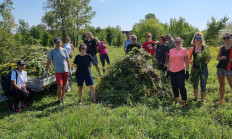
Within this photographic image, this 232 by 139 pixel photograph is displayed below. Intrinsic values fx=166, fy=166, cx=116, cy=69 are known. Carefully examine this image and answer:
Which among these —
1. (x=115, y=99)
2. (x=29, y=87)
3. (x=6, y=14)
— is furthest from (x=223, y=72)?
(x=6, y=14)

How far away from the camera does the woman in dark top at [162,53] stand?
5.82m

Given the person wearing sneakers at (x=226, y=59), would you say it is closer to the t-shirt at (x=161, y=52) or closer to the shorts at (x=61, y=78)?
the t-shirt at (x=161, y=52)

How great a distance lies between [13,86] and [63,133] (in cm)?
259

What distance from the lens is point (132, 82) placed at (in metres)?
5.38

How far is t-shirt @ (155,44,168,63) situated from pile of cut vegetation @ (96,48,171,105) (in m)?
0.21

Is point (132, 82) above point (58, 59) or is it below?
below

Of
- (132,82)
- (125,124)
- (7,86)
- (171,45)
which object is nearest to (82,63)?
(132,82)

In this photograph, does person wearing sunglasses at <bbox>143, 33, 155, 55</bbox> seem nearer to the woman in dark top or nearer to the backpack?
the woman in dark top

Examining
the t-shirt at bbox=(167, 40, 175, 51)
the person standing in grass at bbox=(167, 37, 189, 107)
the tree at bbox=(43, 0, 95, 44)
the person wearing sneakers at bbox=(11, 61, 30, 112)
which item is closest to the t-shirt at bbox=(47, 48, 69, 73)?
the person wearing sneakers at bbox=(11, 61, 30, 112)

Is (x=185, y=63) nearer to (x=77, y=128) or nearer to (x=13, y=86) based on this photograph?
(x=77, y=128)

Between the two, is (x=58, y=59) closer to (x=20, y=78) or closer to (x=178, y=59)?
(x=20, y=78)

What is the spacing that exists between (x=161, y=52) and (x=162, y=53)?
0.16 ft

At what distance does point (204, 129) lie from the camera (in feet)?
10.3

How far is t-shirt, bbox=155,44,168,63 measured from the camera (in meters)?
5.84
